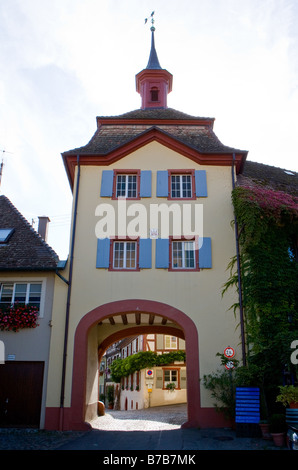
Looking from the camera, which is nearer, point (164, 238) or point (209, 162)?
point (164, 238)

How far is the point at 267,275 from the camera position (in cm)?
1540

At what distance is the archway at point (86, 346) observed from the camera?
47.9ft

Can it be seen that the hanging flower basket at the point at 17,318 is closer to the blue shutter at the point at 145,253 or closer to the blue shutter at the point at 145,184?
the blue shutter at the point at 145,253

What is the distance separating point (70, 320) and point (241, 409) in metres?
6.30

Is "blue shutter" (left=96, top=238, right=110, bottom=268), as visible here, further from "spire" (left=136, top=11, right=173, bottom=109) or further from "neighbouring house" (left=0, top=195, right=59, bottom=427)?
"spire" (left=136, top=11, right=173, bottom=109)

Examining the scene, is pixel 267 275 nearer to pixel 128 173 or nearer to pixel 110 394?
pixel 128 173

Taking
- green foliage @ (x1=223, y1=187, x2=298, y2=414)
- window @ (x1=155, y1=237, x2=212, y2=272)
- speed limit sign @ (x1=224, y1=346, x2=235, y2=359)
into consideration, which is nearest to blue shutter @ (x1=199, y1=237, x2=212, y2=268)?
window @ (x1=155, y1=237, x2=212, y2=272)

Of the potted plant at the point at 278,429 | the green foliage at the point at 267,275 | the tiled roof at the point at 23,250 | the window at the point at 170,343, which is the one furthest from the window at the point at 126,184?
the window at the point at 170,343

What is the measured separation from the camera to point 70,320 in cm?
1562

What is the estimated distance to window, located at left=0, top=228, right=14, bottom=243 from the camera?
697 inches

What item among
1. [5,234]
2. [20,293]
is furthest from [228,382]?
[5,234]
